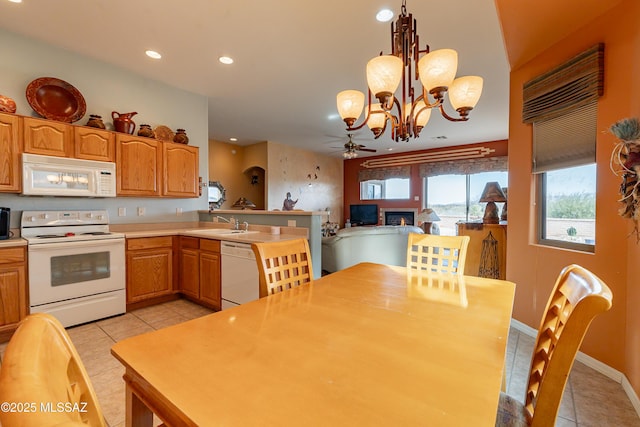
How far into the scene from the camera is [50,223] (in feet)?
9.48

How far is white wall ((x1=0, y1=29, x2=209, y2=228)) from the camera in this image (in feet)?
9.17

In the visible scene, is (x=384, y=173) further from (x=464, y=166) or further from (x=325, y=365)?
(x=325, y=365)

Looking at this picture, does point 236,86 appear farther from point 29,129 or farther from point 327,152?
point 327,152

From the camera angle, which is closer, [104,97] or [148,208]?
[104,97]

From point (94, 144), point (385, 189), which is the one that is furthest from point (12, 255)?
point (385, 189)

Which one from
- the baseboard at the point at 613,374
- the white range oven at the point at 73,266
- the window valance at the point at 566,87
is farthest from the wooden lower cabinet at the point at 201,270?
the window valance at the point at 566,87

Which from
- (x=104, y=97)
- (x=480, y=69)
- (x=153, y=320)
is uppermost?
(x=480, y=69)

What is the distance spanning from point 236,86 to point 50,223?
8.54 feet

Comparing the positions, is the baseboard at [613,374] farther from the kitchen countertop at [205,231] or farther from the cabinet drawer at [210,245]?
the cabinet drawer at [210,245]

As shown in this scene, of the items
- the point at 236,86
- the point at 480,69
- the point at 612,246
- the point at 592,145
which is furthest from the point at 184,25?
the point at 612,246

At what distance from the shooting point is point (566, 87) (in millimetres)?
2338

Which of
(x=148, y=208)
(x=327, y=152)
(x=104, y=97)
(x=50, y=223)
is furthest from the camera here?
(x=327, y=152)

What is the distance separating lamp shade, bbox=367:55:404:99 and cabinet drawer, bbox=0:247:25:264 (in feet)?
10.2

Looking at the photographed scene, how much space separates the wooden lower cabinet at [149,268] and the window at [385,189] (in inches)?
261
